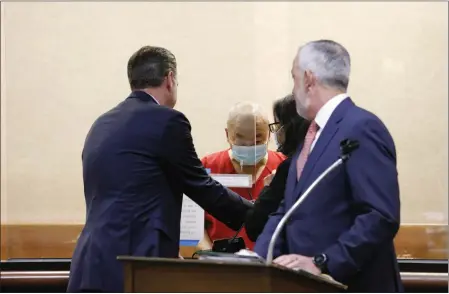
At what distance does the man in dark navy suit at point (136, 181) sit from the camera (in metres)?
2.19

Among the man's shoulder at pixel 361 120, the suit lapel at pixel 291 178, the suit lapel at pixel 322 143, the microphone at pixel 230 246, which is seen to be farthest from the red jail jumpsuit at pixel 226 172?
the man's shoulder at pixel 361 120

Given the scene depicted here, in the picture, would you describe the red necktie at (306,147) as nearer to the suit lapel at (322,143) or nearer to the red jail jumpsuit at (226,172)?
the suit lapel at (322,143)

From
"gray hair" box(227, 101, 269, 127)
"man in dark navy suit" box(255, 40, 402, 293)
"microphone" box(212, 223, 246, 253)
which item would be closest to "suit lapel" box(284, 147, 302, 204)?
"man in dark navy suit" box(255, 40, 402, 293)

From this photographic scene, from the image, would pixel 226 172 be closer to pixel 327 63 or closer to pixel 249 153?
pixel 249 153

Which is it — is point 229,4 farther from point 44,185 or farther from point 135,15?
point 44,185

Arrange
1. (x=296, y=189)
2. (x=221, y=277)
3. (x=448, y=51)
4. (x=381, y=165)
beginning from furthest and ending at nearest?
(x=448, y=51), (x=296, y=189), (x=381, y=165), (x=221, y=277)

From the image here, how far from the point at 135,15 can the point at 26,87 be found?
807 millimetres

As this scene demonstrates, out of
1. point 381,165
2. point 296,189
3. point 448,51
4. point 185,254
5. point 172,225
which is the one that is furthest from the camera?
point 448,51

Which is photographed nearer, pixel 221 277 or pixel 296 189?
pixel 221 277

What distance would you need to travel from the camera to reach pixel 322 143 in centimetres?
193

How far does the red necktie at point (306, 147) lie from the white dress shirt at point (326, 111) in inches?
1.3

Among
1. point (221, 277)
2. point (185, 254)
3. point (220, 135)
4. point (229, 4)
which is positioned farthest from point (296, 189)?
point (229, 4)

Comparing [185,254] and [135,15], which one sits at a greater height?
[135,15]

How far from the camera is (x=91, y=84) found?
4.20 m
